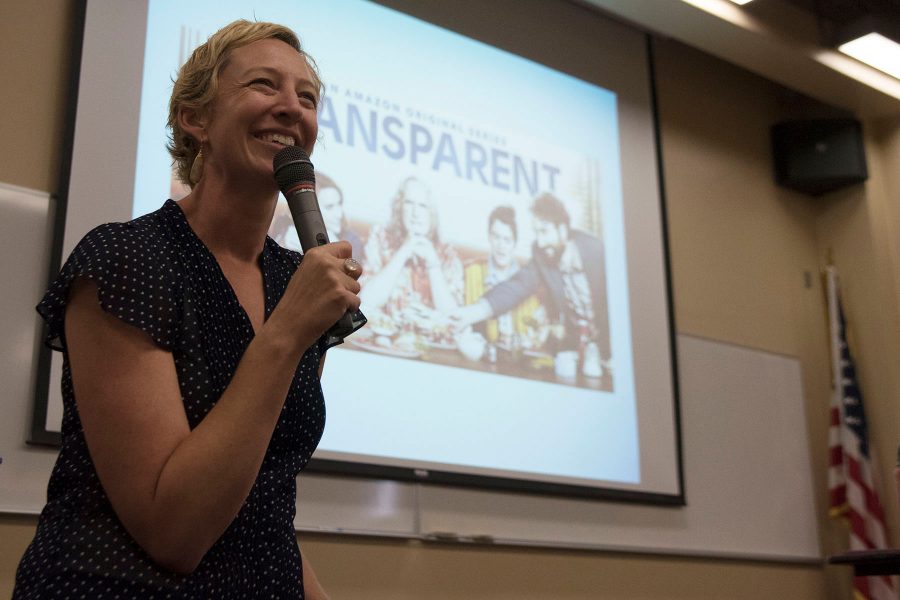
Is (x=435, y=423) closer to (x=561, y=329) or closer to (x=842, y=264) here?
(x=561, y=329)

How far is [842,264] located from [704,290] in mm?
980

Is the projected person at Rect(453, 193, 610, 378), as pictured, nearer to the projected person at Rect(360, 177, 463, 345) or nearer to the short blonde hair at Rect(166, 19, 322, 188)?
the projected person at Rect(360, 177, 463, 345)

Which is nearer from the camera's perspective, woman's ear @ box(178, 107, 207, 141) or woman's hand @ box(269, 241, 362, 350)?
woman's hand @ box(269, 241, 362, 350)

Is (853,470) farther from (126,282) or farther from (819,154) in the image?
(126,282)

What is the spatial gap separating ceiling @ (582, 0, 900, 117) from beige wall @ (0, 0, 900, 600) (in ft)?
1.07

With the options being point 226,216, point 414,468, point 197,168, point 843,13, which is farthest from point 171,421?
point 843,13

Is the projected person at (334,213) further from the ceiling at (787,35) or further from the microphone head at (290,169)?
the microphone head at (290,169)

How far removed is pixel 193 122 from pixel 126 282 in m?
0.37

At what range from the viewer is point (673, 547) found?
4.05 metres

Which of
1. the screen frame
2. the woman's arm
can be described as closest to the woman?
the woman's arm

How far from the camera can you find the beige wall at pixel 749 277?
3.86m

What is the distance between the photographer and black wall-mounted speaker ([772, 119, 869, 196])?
16.5 ft

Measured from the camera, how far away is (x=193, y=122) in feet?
4.51

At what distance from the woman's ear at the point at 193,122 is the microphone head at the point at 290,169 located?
0.50 feet
